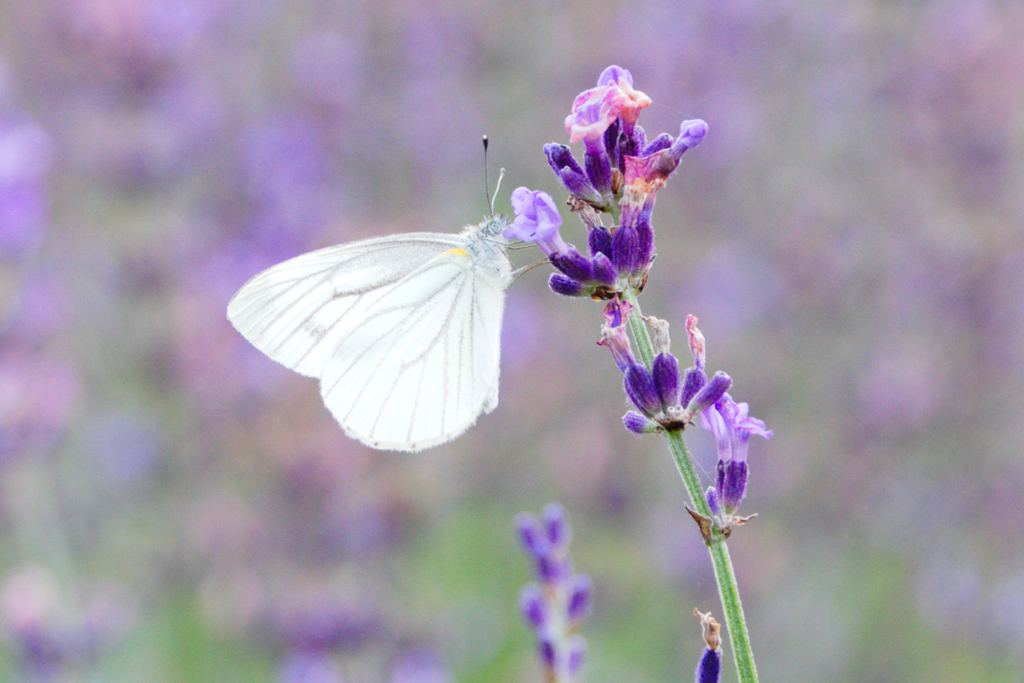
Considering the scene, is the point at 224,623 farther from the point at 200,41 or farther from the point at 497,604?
the point at 200,41

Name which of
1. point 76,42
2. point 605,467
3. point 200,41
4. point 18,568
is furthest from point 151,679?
point 200,41

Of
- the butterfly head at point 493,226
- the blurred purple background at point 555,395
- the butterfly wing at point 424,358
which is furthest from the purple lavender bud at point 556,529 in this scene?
the blurred purple background at point 555,395

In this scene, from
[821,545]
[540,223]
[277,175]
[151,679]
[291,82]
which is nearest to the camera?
[540,223]

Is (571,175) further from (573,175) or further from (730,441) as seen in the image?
(730,441)

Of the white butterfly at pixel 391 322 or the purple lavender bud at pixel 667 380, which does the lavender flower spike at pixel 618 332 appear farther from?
the white butterfly at pixel 391 322

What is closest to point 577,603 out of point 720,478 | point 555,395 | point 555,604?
point 555,604

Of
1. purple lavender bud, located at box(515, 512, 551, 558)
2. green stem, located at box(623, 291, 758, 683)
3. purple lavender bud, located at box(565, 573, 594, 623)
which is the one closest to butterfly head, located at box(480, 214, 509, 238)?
purple lavender bud, located at box(515, 512, 551, 558)
